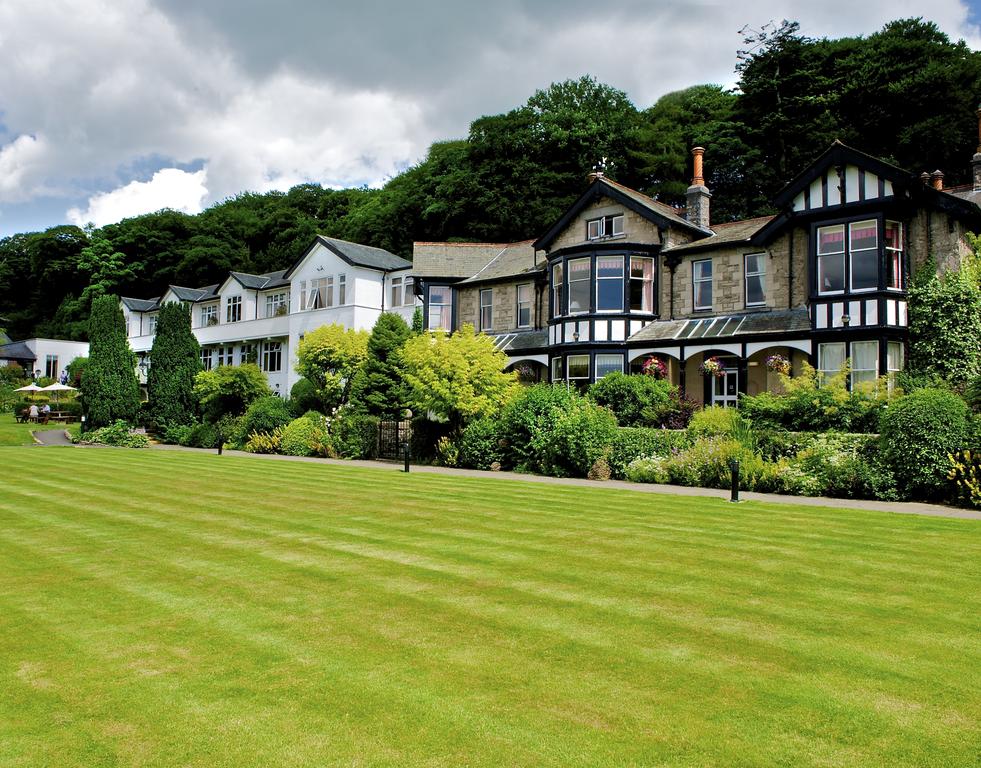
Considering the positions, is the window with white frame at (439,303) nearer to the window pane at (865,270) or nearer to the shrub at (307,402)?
the shrub at (307,402)

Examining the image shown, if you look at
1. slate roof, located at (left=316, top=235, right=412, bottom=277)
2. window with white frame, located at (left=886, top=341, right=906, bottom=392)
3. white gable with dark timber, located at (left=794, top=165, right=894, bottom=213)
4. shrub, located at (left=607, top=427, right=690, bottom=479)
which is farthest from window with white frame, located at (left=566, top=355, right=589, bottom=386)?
slate roof, located at (left=316, top=235, right=412, bottom=277)

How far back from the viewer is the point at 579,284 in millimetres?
30578

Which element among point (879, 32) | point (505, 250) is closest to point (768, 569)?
point (505, 250)

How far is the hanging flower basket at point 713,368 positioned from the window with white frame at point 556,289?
6.63 m

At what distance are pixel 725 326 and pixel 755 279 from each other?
2288 millimetres

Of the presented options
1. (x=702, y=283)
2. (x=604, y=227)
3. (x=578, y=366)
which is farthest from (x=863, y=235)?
(x=578, y=366)

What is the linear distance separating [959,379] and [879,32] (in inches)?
1197

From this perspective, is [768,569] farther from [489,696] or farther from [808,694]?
[489,696]

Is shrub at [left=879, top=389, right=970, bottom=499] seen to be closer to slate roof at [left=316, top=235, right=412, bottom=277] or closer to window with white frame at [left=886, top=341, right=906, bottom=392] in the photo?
window with white frame at [left=886, top=341, right=906, bottom=392]

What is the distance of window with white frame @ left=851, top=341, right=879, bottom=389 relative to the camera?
76.9 ft

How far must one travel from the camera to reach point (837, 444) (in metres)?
17.0

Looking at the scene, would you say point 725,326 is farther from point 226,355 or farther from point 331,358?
point 226,355

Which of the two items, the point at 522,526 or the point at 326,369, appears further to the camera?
the point at 326,369

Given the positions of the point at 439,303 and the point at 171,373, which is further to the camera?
the point at 171,373
